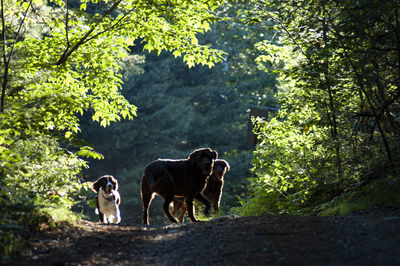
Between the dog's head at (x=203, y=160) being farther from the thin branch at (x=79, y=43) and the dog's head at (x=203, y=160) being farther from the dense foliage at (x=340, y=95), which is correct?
the thin branch at (x=79, y=43)

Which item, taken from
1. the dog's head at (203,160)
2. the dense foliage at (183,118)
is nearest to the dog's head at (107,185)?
the dog's head at (203,160)

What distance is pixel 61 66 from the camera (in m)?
10.0

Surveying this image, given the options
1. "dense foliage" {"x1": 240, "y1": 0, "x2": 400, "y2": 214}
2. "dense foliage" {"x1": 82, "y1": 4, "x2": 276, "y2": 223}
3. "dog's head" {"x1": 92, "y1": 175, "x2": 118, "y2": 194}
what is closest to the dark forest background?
"dense foliage" {"x1": 240, "y1": 0, "x2": 400, "y2": 214}

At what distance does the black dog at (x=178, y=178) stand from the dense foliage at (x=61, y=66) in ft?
4.54

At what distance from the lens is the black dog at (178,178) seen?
28.8 ft

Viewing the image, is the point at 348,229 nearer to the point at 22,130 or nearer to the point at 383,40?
the point at 383,40

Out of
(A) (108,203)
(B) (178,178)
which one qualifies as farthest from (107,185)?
(B) (178,178)

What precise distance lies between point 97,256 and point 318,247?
2218mm

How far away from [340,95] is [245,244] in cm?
407

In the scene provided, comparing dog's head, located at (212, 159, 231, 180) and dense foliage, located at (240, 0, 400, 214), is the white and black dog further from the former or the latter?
dense foliage, located at (240, 0, 400, 214)

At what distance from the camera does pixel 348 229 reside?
16.6ft

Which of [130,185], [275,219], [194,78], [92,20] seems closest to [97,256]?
[275,219]

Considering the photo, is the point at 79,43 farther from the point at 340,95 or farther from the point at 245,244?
the point at 245,244

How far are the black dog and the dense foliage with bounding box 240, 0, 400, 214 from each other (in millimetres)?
1473
